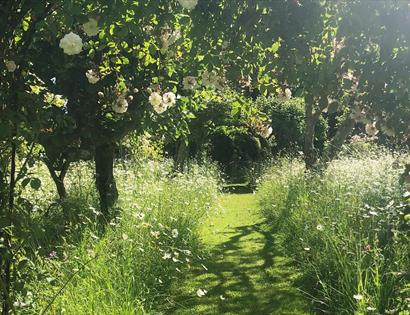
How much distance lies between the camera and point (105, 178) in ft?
19.6

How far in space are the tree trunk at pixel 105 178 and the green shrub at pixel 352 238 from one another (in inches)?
93.5

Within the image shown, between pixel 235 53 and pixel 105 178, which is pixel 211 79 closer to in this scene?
pixel 235 53

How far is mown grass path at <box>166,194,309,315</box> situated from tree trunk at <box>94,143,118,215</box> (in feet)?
4.61

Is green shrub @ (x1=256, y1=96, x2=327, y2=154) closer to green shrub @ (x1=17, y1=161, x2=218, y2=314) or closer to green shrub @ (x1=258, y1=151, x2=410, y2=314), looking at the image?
green shrub @ (x1=258, y1=151, x2=410, y2=314)

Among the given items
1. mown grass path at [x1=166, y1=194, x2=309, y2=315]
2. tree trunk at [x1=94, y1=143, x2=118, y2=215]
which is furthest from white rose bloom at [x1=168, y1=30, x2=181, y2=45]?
tree trunk at [x1=94, y1=143, x2=118, y2=215]

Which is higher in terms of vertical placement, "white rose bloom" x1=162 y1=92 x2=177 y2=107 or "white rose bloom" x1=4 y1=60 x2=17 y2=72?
"white rose bloom" x1=4 y1=60 x2=17 y2=72

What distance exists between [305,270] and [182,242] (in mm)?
1477

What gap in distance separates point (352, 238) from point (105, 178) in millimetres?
3164

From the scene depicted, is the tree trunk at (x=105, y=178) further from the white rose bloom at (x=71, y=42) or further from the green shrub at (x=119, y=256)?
the white rose bloom at (x=71, y=42)

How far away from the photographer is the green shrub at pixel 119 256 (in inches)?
127

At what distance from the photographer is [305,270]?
4.95m

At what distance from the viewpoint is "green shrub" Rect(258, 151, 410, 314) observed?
11.5 ft

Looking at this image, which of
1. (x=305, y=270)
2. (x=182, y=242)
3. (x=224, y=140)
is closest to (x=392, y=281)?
(x=305, y=270)

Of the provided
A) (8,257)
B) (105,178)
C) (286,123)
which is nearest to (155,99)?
(8,257)
